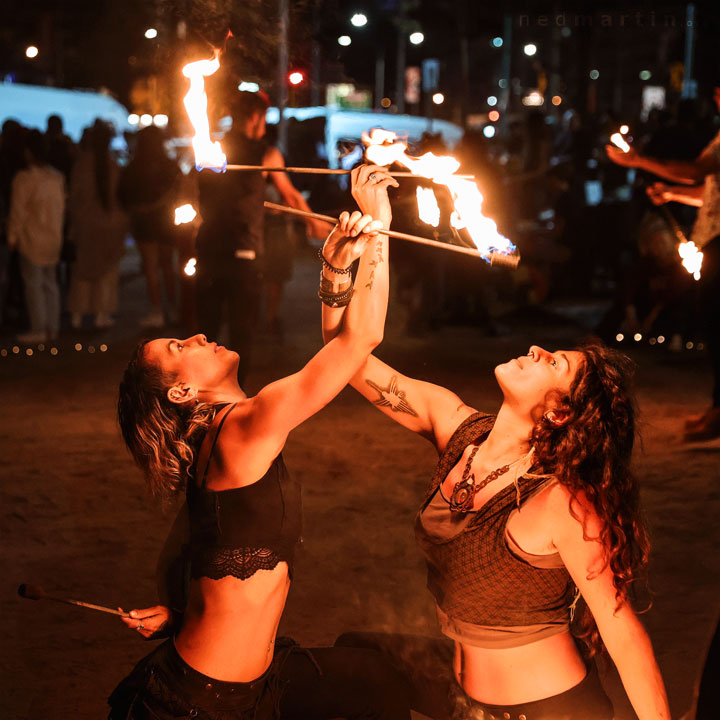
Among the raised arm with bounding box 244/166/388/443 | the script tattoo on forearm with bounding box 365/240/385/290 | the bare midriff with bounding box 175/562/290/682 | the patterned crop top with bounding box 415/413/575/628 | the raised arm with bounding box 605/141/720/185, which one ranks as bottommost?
the bare midriff with bounding box 175/562/290/682

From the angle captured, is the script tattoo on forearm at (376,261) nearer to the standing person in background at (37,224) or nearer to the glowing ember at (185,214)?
the glowing ember at (185,214)

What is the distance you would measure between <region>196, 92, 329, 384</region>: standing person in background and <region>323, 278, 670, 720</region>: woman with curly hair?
3309mm

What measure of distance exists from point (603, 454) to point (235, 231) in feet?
12.6

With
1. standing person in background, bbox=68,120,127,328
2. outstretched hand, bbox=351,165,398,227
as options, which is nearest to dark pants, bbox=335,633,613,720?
outstretched hand, bbox=351,165,398,227

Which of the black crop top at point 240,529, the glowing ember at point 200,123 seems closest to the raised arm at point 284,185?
the glowing ember at point 200,123

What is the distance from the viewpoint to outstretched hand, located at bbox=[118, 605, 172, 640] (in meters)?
2.76

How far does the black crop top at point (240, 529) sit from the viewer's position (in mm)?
2531

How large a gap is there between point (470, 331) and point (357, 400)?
287 cm

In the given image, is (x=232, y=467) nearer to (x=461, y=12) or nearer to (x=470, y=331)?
(x=470, y=331)

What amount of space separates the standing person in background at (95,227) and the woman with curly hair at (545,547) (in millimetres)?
7677

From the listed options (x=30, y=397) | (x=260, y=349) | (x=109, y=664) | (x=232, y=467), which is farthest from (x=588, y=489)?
(x=260, y=349)

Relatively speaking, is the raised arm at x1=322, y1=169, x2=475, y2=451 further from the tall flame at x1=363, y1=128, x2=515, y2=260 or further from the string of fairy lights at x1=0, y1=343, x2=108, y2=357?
the string of fairy lights at x1=0, y1=343, x2=108, y2=357

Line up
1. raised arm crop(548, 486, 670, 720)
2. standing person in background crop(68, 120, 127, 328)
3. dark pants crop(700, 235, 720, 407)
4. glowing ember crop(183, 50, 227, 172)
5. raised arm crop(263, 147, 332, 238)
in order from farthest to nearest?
standing person in background crop(68, 120, 127, 328) < dark pants crop(700, 235, 720, 407) < raised arm crop(263, 147, 332, 238) < glowing ember crop(183, 50, 227, 172) < raised arm crop(548, 486, 670, 720)

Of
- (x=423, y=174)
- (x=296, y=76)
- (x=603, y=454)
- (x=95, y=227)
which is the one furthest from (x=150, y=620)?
(x=95, y=227)
